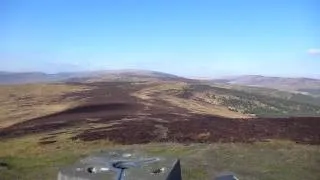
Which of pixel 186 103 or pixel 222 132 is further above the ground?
pixel 222 132

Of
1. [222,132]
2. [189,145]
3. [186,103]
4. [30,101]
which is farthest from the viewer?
[30,101]

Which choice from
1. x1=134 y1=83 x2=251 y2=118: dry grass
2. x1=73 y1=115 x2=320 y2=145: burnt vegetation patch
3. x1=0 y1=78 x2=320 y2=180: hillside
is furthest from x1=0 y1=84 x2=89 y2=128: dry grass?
x1=73 y1=115 x2=320 y2=145: burnt vegetation patch

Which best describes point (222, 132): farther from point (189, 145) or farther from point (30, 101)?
point (30, 101)

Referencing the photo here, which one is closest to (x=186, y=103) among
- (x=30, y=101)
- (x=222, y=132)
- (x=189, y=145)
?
(x=30, y=101)

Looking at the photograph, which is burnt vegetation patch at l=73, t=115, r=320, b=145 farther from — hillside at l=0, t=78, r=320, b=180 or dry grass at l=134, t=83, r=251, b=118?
dry grass at l=134, t=83, r=251, b=118

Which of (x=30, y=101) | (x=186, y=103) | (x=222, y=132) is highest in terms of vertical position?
(x=222, y=132)


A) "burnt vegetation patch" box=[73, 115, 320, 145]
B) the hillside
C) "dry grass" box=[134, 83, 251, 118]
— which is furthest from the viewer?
"dry grass" box=[134, 83, 251, 118]

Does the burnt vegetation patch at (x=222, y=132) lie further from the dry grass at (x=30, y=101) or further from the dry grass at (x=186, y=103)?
the dry grass at (x=186, y=103)

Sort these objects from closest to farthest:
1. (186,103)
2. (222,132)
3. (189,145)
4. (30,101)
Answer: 1. (189,145)
2. (222,132)
3. (186,103)
4. (30,101)

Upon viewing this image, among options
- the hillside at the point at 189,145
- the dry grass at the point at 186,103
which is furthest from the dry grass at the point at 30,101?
the hillside at the point at 189,145
